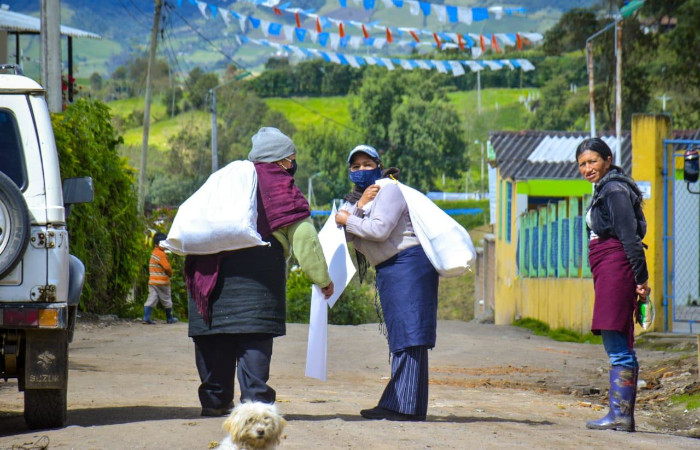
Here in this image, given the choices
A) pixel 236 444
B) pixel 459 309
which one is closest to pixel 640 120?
pixel 236 444

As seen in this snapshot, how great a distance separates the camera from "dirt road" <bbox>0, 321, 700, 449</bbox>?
6.00 metres

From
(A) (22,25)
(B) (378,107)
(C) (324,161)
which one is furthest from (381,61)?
(B) (378,107)

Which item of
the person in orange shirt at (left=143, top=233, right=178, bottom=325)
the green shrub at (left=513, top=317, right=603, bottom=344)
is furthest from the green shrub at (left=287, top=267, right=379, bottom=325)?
the person in orange shirt at (left=143, top=233, right=178, bottom=325)

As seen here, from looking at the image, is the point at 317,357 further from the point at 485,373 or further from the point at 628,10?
the point at 628,10

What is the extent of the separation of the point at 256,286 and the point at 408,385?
3.90 ft

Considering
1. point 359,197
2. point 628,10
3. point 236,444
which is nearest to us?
point 236,444

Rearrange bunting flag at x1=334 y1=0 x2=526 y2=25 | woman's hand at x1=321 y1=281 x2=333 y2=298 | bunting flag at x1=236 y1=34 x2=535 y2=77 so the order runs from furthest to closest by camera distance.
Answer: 1. bunting flag at x1=236 y1=34 x2=535 y2=77
2. bunting flag at x1=334 y1=0 x2=526 y2=25
3. woman's hand at x1=321 y1=281 x2=333 y2=298

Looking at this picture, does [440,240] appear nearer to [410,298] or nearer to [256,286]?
[410,298]

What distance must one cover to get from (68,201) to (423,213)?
2172 millimetres

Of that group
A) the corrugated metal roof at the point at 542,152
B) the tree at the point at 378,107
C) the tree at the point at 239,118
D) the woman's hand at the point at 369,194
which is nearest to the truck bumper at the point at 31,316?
the woman's hand at the point at 369,194

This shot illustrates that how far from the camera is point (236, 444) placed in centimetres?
496

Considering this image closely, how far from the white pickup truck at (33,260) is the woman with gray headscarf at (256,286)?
0.79 meters

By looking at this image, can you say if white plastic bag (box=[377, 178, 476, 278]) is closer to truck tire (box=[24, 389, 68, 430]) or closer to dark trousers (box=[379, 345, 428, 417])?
dark trousers (box=[379, 345, 428, 417])

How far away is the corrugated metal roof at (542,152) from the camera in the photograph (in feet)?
103
